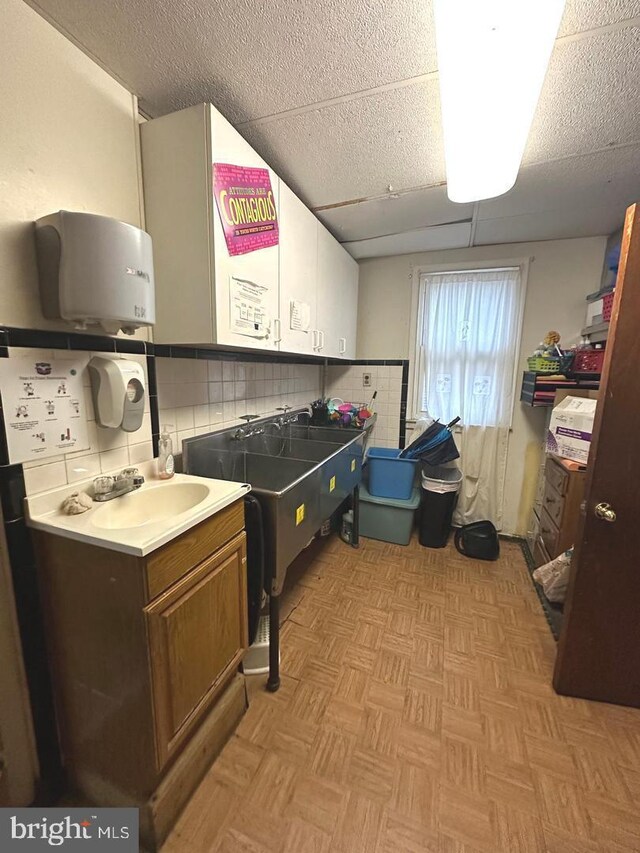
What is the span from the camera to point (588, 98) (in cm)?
123

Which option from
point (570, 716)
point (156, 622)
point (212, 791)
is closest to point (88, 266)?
point (156, 622)

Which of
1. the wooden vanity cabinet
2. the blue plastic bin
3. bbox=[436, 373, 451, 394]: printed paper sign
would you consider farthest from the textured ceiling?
the blue plastic bin

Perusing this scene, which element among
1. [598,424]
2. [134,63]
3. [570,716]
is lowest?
[570,716]

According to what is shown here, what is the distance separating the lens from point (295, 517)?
155cm

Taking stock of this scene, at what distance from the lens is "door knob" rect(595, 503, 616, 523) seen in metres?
1.33

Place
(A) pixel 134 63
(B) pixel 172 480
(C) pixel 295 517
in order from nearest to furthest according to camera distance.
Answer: (A) pixel 134 63
(B) pixel 172 480
(C) pixel 295 517

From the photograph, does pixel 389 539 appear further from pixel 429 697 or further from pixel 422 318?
pixel 422 318

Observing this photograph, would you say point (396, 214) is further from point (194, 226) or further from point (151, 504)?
point (151, 504)

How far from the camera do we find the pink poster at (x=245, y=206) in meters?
1.25

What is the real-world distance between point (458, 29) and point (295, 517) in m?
1.63

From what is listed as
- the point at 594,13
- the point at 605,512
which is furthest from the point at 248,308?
the point at 605,512

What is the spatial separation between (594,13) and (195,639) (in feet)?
7.15

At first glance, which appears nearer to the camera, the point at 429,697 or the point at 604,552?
the point at 604,552

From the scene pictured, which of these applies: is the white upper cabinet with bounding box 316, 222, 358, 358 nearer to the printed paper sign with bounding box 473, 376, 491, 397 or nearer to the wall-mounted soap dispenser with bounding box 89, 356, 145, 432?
the printed paper sign with bounding box 473, 376, 491, 397
